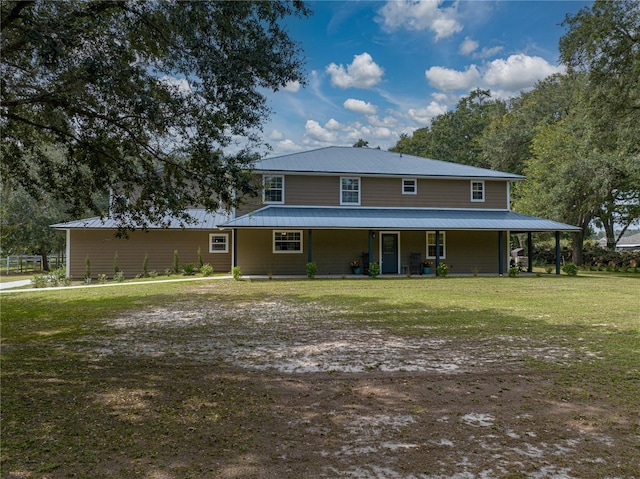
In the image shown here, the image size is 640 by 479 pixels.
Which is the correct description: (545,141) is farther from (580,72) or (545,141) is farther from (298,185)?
(298,185)

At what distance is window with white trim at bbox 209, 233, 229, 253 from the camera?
22.5 meters

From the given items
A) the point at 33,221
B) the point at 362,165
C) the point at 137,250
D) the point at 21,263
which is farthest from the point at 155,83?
the point at 21,263

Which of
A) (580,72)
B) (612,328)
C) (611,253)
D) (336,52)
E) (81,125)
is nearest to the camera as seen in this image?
(81,125)

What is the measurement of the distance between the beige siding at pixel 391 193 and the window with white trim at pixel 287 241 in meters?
1.51

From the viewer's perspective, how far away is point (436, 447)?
3.23 meters

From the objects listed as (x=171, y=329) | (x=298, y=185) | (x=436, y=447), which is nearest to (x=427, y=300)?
(x=171, y=329)

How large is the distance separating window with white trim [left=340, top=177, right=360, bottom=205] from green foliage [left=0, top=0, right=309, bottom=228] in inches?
526

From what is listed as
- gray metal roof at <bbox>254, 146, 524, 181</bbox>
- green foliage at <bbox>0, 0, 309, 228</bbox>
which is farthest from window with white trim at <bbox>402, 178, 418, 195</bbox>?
green foliage at <bbox>0, 0, 309, 228</bbox>

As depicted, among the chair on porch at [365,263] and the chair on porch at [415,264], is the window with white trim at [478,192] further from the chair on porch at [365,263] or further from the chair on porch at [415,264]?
the chair on porch at [365,263]

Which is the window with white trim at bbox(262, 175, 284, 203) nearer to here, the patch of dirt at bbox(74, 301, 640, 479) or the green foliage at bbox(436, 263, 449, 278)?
the green foliage at bbox(436, 263, 449, 278)

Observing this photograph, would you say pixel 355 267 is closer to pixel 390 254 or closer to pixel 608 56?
pixel 390 254

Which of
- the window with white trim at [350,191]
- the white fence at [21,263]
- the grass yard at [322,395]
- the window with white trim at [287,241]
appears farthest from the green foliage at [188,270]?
the white fence at [21,263]

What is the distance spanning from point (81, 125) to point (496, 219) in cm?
1880

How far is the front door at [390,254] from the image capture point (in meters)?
20.8
